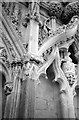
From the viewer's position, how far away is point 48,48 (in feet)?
12.9

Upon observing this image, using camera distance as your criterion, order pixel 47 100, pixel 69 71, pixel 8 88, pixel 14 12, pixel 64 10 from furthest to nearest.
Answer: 1. pixel 64 10
2. pixel 14 12
3. pixel 69 71
4. pixel 47 100
5. pixel 8 88

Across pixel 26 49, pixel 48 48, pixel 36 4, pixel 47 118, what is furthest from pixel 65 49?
pixel 47 118

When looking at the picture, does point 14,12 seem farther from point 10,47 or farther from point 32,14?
point 10,47

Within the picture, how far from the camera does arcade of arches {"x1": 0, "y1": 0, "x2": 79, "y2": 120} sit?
303cm

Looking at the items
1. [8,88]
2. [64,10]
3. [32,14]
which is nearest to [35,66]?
[8,88]

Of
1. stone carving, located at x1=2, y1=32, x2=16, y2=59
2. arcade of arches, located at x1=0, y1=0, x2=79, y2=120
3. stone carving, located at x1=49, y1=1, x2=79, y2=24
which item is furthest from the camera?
stone carving, located at x1=49, y1=1, x2=79, y2=24

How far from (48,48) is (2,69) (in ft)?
3.87

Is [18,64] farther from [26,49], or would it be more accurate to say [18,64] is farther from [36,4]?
[36,4]

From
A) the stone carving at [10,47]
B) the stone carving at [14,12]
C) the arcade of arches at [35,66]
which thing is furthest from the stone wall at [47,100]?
the stone carving at [14,12]

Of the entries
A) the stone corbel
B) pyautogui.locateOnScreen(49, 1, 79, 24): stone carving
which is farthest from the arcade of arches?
pyautogui.locateOnScreen(49, 1, 79, 24): stone carving

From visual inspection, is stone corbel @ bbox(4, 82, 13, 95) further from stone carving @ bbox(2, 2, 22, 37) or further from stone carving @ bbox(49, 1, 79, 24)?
stone carving @ bbox(49, 1, 79, 24)

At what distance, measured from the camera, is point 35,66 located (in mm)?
3279

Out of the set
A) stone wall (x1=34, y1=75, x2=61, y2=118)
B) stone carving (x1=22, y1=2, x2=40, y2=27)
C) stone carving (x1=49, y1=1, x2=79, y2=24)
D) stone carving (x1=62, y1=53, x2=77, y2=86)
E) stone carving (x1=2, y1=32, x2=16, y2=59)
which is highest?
stone carving (x1=49, y1=1, x2=79, y2=24)

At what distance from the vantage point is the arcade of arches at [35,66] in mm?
3031
